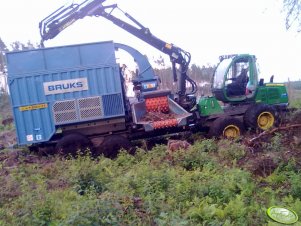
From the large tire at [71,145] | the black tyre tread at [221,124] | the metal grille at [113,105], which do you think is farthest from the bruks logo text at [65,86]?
the black tyre tread at [221,124]

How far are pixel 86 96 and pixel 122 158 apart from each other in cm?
253

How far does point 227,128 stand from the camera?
12008 mm

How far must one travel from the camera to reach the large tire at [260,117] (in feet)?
40.2

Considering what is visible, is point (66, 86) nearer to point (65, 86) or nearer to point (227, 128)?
point (65, 86)

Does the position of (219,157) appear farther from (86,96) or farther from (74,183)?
(86,96)

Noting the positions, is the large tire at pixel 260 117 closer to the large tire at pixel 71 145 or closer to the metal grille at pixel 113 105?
the metal grille at pixel 113 105

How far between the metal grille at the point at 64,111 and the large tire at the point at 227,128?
406cm

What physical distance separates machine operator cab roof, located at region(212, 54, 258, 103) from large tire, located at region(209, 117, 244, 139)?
86 cm

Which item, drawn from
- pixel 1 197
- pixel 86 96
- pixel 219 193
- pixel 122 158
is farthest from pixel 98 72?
pixel 219 193

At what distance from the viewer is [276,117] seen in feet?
41.1

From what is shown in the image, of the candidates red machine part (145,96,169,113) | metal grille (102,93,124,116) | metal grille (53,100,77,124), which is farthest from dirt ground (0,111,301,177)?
red machine part (145,96,169,113)

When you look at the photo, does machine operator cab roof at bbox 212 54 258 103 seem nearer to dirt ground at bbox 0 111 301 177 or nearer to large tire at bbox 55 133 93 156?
dirt ground at bbox 0 111 301 177

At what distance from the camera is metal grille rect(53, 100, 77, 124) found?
36.5ft

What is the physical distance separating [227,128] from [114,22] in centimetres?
485
